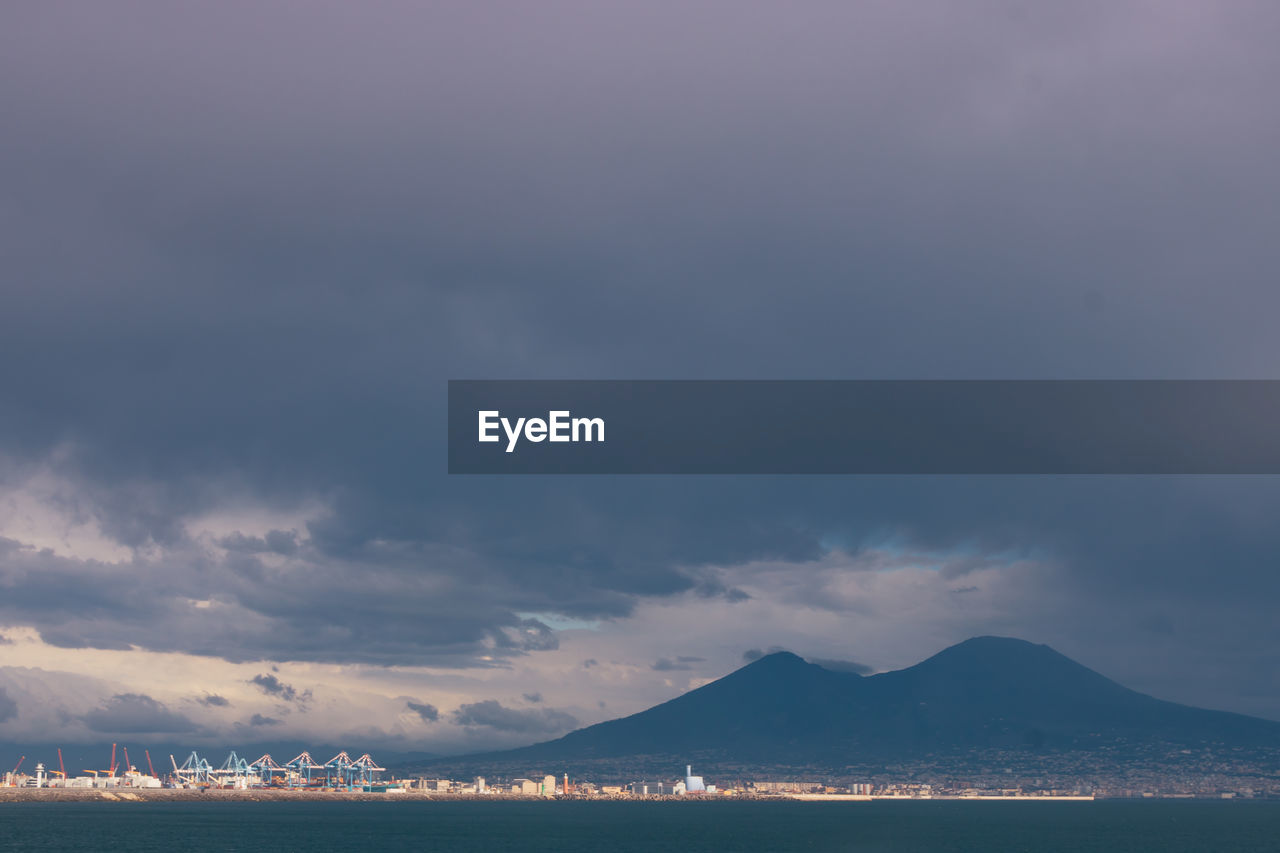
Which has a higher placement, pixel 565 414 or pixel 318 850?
pixel 565 414

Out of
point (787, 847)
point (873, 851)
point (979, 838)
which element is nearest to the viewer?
point (873, 851)

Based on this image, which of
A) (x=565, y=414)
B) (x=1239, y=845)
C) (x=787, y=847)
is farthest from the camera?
(x=1239, y=845)

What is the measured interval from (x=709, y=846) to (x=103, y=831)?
10640 cm

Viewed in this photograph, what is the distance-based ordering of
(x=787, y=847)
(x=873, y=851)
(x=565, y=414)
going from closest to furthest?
(x=565, y=414) < (x=873, y=851) < (x=787, y=847)

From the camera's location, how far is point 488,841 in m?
177

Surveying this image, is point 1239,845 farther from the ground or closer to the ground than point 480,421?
closer to the ground

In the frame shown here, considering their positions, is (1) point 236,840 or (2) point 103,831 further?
(2) point 103,831

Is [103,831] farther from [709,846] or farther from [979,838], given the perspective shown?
[979,838]

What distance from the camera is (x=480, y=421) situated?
84938 millimetres

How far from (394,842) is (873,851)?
7300 centimetres

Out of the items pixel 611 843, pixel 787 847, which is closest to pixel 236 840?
pixel 611 843

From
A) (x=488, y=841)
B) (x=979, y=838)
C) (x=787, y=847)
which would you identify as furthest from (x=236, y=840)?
(x=979, y=838)

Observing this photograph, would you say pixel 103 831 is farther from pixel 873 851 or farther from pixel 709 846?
pixel 873 851

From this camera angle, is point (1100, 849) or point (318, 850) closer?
point (318, 850)
